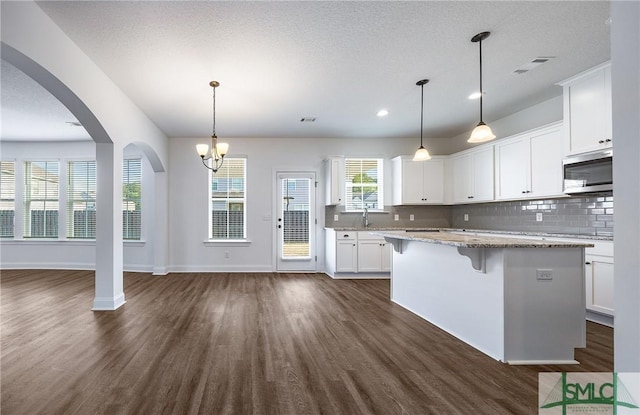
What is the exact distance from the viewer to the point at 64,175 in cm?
699

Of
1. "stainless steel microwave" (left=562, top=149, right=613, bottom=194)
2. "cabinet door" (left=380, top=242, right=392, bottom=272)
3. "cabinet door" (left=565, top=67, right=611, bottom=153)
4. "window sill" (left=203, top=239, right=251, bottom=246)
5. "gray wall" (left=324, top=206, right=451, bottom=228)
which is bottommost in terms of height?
"cabinet door" (left=380, top=242, right=392, bottom=272)

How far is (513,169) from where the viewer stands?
4.75 metres

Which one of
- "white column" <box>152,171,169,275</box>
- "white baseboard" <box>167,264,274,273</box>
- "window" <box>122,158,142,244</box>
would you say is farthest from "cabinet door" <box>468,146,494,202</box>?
"window" <box>122,158,142,244</box>

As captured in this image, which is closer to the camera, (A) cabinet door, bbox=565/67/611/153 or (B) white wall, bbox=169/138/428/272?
(A) cabinet door, bbox=565/67/611/153

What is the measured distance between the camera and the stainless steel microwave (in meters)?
3.46

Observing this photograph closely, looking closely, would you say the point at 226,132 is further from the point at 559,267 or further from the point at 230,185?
the point at 559,267

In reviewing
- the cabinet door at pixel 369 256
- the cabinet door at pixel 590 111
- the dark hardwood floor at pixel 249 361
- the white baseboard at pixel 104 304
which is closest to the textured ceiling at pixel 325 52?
the cabinet door at pixel 590 111

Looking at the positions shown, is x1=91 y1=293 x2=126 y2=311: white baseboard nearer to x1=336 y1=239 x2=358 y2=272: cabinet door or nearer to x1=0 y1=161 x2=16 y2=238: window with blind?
x1=336 y1=239 x2=358 y2=272: cabinet door

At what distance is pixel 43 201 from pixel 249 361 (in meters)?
7.43

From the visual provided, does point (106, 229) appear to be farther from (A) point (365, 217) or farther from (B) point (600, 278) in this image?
(B) point (600, 278)

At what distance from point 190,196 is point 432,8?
5.59 meters

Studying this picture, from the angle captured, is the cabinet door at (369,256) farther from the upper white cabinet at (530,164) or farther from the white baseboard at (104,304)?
the white baseboard at (104,304)

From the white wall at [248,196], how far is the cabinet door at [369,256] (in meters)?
0.98

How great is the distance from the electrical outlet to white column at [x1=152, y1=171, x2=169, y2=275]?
20.3 feet
